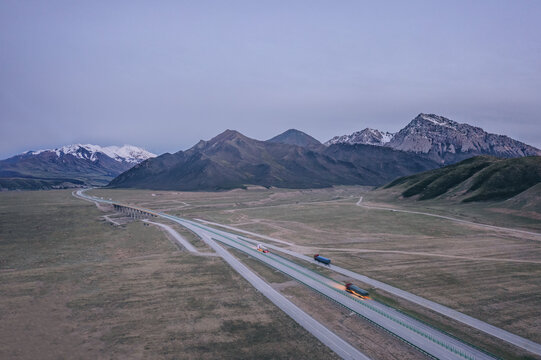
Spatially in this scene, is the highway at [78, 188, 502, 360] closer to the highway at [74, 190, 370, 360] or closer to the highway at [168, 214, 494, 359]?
the highway at [168, 214, 494, 359]

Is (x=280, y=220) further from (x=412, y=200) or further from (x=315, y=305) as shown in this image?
(x=412, y=200)

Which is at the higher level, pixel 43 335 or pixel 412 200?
pixel 412 200

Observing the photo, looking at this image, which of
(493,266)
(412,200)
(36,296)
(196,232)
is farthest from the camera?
(412,200)

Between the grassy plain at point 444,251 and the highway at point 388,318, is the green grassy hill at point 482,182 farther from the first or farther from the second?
the highway at point 388,318

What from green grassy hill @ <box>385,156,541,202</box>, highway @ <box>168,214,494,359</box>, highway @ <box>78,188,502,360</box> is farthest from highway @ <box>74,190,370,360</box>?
green grassy hill @ <box>385,156,541,202</box>

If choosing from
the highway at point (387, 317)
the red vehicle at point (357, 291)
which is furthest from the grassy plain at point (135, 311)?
the red vehicle at point (357, 291)

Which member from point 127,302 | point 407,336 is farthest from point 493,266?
point 127,302
